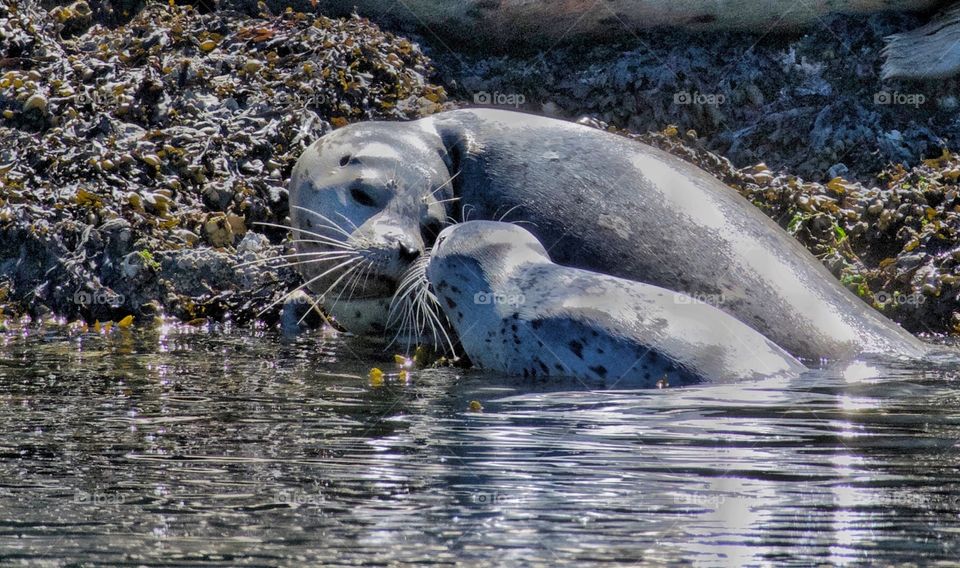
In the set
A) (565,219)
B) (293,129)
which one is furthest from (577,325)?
(293,129)

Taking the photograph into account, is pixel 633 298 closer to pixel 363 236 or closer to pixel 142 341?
pixel 363 236

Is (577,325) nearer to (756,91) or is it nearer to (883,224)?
(883,224)

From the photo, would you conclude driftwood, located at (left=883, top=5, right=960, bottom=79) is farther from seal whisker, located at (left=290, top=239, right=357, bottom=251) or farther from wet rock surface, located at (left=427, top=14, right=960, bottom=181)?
seal whisker, located at (left=290, top=239, right=357, bottom=251)

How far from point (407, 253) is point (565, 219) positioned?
818 mm

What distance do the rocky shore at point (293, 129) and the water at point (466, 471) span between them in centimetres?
220

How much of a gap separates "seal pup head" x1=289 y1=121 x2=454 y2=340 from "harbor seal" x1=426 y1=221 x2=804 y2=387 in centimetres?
46

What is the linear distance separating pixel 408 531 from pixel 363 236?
3.49 metres

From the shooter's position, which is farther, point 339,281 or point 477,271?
point 339,281

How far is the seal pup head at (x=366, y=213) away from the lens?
616 cm

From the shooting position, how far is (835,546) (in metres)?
2.68

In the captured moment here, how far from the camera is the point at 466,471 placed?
10.9ft

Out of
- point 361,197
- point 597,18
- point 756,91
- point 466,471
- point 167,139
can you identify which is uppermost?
point 597,18

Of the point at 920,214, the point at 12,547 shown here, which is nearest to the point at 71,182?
the point at 920,214

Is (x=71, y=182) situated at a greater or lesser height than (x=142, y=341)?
greater
